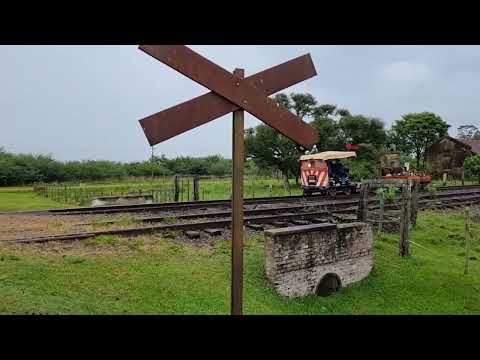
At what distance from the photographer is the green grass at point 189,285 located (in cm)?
504

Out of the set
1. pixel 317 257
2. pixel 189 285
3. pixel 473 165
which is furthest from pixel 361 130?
pixel 189 285

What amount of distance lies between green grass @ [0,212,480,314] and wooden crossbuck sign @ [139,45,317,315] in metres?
2.79

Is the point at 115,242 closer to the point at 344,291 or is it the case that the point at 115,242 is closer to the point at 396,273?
the point at 344,291

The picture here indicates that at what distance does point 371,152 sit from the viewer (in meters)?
27.8

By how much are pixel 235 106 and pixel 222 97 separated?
4.4 inches

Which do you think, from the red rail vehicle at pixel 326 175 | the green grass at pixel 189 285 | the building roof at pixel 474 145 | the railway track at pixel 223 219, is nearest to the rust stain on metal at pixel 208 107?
the green grass at pixel 189 285

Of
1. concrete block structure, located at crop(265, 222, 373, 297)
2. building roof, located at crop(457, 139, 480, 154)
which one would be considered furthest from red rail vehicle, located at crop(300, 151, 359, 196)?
building roof, located at crop(457, 139, 480, 154)

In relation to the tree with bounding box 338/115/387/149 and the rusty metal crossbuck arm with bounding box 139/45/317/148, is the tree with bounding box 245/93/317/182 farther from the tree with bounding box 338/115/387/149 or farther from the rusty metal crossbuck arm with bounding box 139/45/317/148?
the rusty metal crossbuck arm with bounding box 139/45/317/148

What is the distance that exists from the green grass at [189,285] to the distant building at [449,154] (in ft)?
127

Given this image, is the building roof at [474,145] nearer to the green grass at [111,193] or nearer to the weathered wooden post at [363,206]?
the green grass at [111,193]

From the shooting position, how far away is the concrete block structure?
6.61 m

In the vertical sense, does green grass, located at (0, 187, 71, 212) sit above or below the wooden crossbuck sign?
below
